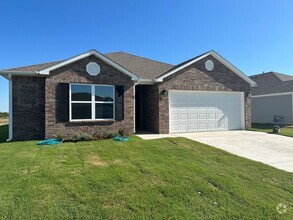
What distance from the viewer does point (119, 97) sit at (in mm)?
11250

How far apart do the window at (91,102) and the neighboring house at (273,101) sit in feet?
53.4

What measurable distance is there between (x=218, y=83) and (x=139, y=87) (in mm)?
5323

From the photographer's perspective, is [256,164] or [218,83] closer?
[256,164]

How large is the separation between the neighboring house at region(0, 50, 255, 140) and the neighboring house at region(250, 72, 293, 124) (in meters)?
6.97

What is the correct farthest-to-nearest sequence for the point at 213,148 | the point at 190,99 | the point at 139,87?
the point at 139,87, the point at 190,99, the point at 213,148

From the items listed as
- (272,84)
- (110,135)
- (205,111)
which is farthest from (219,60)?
(272,84)

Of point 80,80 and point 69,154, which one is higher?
point 80,80

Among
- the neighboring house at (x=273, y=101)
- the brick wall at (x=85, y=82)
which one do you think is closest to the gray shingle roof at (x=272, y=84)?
the neighboring house at (x=273, y=101)

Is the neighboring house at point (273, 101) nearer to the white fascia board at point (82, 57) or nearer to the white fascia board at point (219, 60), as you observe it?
the white fascia board at point (219, 60)

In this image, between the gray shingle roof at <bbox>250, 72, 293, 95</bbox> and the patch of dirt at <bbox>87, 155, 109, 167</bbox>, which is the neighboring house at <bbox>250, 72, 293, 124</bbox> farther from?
the patch of dirt at <bbox>87, 155, 109, 167</bbox>

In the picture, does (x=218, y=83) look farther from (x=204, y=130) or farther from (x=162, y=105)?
(x=162, y=105)

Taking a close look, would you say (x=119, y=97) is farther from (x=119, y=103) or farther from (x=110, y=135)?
(x=110, y=135)

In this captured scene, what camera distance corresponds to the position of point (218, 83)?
45.5 ft

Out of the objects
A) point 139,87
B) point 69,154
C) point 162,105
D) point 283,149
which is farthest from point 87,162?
point 139,87
